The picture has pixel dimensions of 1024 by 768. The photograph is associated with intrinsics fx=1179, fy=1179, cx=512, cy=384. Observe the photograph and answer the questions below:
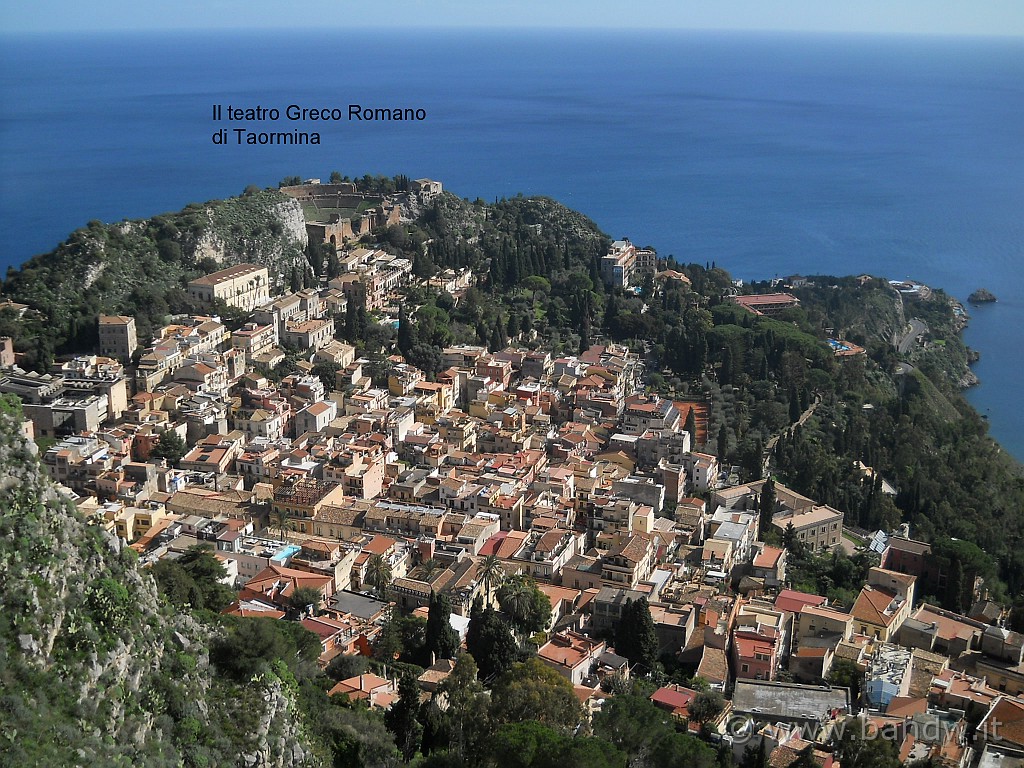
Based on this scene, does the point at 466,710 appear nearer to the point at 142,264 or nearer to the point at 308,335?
the point at 308,335

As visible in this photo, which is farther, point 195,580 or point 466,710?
point 195,580

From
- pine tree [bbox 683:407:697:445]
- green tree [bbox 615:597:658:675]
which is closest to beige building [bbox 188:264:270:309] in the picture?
pine tree [bbox 683:407:697:445]

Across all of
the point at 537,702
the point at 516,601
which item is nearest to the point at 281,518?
the point at 516,601

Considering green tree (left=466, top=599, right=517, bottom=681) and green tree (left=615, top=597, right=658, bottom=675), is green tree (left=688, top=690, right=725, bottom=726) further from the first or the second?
green tree (left=466, top=599, right=517, bottom=681)

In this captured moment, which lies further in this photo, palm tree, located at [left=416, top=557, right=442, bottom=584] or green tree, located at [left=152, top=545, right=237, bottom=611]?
palm tree, located at [left=416, top=557, right=442, bottom=584]

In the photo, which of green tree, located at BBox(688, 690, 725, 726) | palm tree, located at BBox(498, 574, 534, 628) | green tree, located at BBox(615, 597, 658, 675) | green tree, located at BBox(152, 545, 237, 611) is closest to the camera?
green tree, located at BBox(688, 690, 725, 726)

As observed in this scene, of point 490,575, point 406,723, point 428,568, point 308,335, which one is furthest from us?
point 308,335

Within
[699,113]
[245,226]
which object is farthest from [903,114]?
[245,226]

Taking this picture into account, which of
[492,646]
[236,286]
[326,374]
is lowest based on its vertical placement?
[492,646]

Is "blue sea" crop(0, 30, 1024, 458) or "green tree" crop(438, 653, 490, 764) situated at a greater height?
"blue sea" crop(0, 30, 1024, 458)
